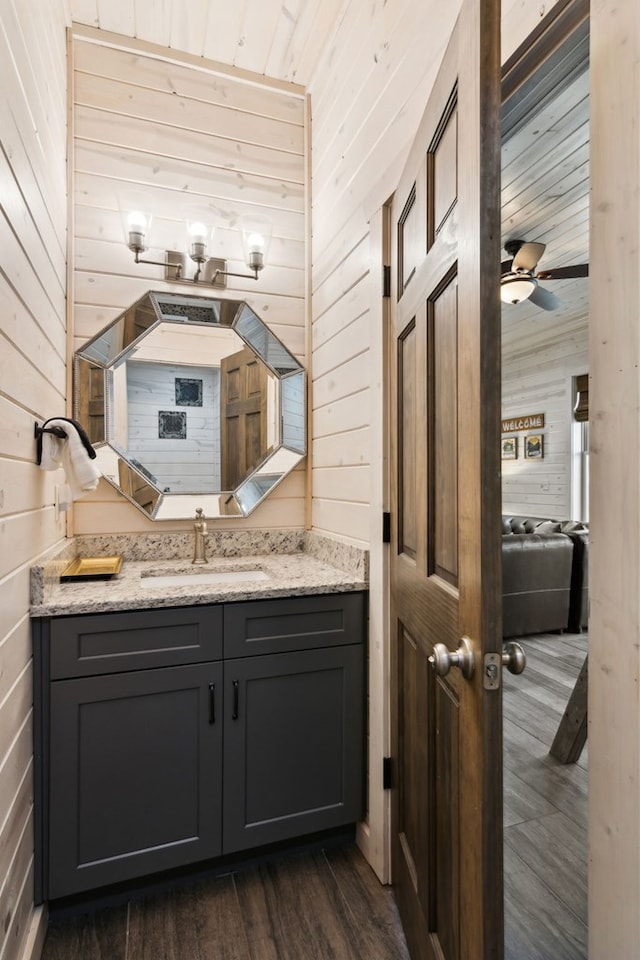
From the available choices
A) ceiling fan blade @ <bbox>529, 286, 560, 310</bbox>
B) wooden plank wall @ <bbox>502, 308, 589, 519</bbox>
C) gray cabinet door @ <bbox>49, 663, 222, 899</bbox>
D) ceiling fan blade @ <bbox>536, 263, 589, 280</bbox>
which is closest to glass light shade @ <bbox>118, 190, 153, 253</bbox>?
gray cabinet door @ <bbox>49, 663, 222, 899</bbox>

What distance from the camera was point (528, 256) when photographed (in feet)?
10.2

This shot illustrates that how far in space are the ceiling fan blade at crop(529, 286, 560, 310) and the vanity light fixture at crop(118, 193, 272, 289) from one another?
2.03m

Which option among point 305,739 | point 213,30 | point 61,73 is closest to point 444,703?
point 305,739

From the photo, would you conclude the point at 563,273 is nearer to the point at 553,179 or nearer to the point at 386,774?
the point at 553,179

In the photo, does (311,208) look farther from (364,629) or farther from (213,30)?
(364,629)

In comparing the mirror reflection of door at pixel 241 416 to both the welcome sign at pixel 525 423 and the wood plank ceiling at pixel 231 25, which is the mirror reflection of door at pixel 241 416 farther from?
the welcome sign at pixel 525 423

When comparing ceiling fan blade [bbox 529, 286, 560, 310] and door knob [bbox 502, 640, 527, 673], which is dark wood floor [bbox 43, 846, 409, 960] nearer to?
door knob [bbox 502, 640, 527, 673]

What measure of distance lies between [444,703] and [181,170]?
8.05 feet

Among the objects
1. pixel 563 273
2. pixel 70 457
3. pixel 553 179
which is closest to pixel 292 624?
pixel 70 457

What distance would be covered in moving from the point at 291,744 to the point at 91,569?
973 mm

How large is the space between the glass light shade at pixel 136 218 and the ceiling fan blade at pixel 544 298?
251 centimetres

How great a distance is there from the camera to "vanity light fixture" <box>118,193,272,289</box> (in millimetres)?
2166

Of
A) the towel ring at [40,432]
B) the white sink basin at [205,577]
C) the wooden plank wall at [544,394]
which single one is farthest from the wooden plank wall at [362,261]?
the wooden plank wall at [544,394]

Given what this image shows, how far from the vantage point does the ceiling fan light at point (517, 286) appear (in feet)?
10.5
